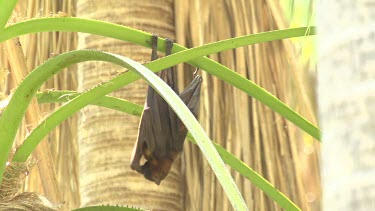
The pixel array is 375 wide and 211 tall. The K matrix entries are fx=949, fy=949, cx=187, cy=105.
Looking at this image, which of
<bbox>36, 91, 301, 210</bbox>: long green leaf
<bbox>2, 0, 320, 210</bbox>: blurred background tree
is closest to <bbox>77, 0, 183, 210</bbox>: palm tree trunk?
<bbox>2, 0, 320, 210</bbox>: blurred background tree

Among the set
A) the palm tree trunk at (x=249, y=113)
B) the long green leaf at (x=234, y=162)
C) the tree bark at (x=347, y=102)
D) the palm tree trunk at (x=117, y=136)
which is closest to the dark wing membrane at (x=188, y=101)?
the long green leaf at (x=234, y=162)

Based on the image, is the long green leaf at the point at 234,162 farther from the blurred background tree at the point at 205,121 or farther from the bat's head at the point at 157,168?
the blurred background tree at the point at 205,121

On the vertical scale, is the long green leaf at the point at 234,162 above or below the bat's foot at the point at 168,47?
below

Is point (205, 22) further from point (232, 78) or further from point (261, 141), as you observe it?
point (232, 78)

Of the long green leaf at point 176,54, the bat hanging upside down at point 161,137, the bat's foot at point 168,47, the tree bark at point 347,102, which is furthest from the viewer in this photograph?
the bat hanging upside down at point 161,137

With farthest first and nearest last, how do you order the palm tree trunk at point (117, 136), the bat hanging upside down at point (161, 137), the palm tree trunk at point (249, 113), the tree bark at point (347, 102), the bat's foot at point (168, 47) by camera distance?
the palm tree trunk at point (249, 113) → the palm tree trunk at point (117, 136) → the bat hanging upside down at point (161, 137) → the bat's foot at point (168, 47) → the tree bark at point (347, 102)

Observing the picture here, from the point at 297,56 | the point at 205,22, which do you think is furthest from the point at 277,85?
the point at 205,22

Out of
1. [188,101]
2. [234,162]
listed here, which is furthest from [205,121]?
[234,162]
